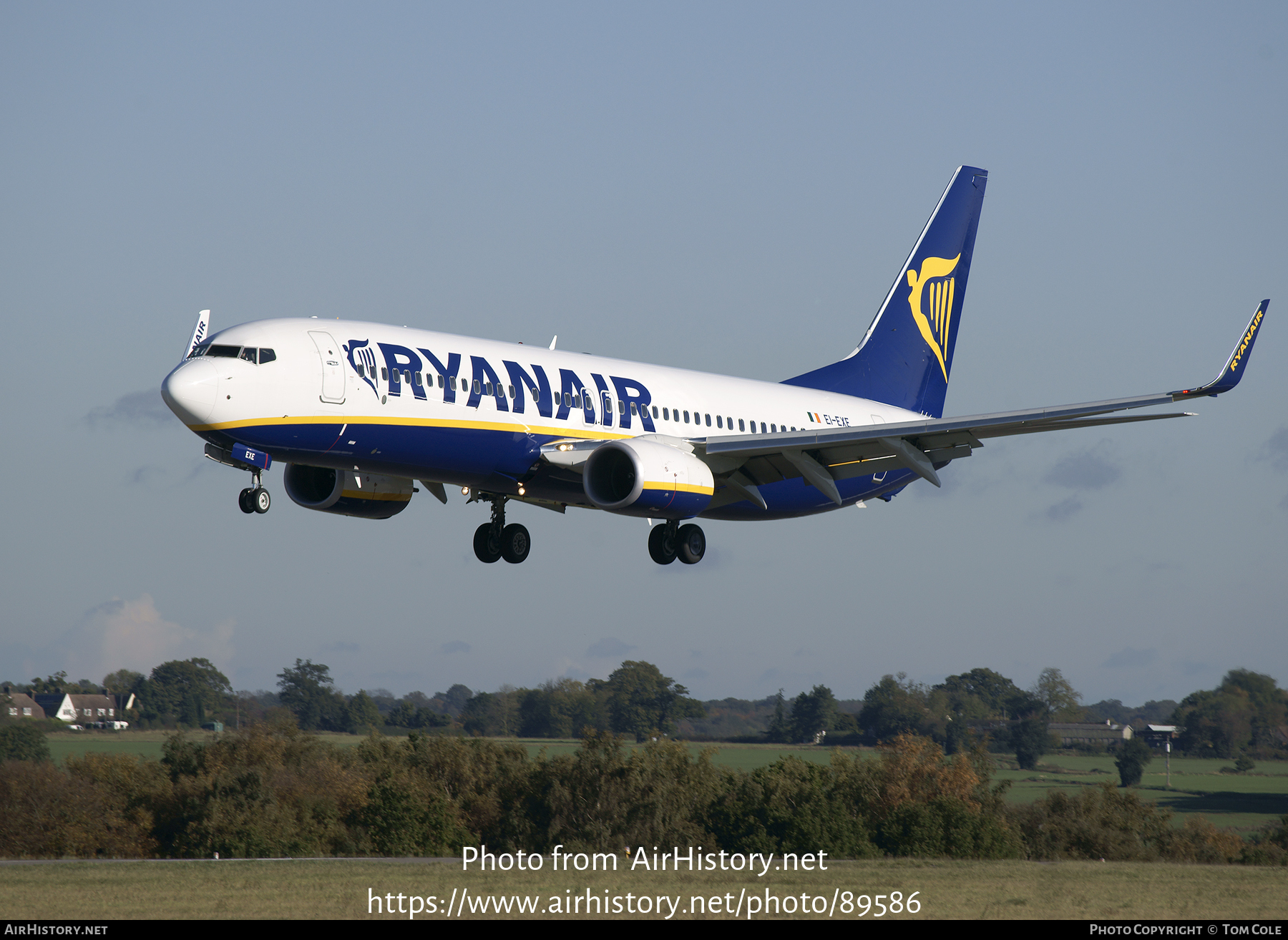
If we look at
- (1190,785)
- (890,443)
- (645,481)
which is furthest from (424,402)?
(1190,785)

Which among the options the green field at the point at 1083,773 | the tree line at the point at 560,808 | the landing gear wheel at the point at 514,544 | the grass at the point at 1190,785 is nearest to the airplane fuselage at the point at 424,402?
the landing gear wheel at the point at 514,544

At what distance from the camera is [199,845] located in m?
82.9

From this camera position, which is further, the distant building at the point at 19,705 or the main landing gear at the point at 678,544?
the distant building at the point at 19,705

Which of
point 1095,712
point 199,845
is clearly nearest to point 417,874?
point 199,845

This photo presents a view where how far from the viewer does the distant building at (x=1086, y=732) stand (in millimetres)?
113000

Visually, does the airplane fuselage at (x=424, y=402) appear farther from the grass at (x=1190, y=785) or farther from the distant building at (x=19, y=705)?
the distant building at (x=19, y=705)

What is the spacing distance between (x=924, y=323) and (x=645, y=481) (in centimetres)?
2080

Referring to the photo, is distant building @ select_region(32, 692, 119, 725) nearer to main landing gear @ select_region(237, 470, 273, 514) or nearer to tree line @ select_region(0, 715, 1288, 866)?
tree line @ select_region(0, 715, 1288, 866)

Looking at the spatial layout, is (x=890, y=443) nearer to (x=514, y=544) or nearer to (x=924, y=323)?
(x=514, y=544)

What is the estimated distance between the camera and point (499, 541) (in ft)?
129

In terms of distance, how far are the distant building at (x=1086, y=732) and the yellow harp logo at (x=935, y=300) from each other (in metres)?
68.7

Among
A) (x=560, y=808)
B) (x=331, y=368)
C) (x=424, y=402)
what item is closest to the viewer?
(x=331, y=368)

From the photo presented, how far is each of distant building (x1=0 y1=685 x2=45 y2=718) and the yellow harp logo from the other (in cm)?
6633

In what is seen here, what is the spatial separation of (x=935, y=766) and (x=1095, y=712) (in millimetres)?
35357
